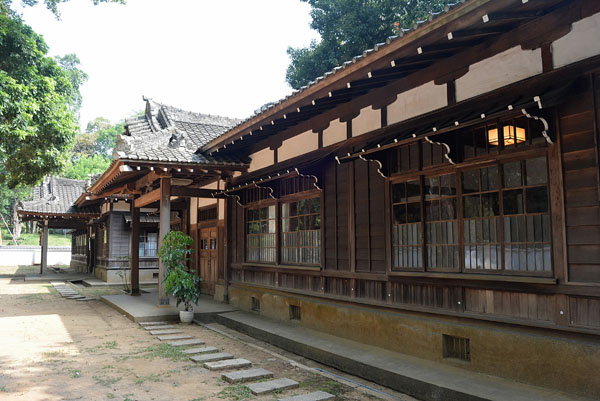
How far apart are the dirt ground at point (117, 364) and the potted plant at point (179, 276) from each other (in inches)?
22.2

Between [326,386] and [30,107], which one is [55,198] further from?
[326,386]

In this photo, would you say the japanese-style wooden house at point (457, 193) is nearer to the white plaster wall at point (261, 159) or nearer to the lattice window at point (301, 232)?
the lattice window at point (301, 232)

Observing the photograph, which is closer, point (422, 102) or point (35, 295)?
point (422, 102)

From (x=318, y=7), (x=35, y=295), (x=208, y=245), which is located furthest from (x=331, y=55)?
(x=35, y=295)

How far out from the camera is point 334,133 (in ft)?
27.4

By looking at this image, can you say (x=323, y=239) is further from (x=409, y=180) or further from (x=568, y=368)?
(x=568, y=368)

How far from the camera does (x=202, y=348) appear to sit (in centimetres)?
783

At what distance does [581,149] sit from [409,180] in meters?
2.43

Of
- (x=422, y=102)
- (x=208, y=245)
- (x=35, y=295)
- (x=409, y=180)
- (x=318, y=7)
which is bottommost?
(x=35, y=295)

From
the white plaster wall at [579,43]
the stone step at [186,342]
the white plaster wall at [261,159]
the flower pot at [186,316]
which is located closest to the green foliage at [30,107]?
the white plaster wall at [261,159]

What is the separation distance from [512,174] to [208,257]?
1044 centimetres

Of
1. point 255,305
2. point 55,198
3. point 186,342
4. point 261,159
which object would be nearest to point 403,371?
point 186,342

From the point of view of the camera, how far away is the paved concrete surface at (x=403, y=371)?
4.66 metres

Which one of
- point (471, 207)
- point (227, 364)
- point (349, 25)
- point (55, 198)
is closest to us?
point (471, 207)
